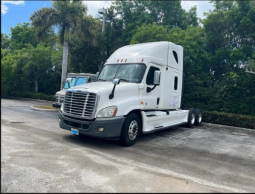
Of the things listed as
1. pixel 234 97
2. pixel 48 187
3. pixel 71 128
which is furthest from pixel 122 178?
pixel 234 97

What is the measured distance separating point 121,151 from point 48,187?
9.69ft

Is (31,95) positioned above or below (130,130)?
above

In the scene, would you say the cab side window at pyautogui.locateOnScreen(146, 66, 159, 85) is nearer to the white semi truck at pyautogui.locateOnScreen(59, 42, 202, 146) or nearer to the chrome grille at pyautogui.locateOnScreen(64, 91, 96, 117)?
the white semi truck at pyautogui.locateOnScreen(59, 42, 202, 146)

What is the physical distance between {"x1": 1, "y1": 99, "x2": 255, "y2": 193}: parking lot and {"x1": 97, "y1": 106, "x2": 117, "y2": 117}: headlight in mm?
1033

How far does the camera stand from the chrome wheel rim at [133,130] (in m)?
7.09

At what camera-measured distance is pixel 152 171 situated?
500cm

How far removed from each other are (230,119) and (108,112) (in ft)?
30.3

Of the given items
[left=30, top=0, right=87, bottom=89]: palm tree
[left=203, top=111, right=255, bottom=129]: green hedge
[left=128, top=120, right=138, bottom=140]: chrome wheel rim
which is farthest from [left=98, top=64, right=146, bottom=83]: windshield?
[left=30, top=0, right=87, bottom=89]: palm tree

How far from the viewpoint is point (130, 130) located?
709cm

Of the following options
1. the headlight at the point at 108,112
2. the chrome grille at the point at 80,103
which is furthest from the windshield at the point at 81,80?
the headlight at the point at 108,112

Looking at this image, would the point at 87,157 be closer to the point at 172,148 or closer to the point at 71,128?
the point at 71,128

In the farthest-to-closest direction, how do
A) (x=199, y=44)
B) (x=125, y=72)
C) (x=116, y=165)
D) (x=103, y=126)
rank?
(x=199, y=44), (x=125, y=72), (x=103, y=126), (x=116, y=165)

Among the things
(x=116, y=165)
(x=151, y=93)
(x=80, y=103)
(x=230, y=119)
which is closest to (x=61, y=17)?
(x=151, y=93)

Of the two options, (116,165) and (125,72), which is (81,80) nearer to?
(125,72)
